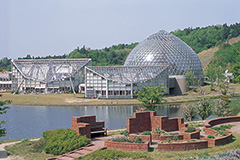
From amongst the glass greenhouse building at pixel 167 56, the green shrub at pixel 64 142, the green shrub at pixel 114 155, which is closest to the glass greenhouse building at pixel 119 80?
the glass greenhouse building at pixel 167 56

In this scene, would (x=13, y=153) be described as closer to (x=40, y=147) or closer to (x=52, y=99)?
(x=40, y=147)

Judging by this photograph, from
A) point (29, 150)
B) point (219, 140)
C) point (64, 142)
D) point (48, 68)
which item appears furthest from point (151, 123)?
point (48, 68)

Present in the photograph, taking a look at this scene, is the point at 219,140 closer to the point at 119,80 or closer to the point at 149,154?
the point at 149,154

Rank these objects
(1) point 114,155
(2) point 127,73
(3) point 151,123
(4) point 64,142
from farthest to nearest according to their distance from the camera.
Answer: (2) point 127,73
(3) point 151,123
(4) point 64,142
(1) point 114,155

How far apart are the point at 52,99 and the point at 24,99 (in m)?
6.82

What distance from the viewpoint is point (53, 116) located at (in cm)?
6372

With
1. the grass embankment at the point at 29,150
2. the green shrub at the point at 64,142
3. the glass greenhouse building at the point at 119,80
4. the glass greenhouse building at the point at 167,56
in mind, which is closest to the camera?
the green shrub at the point at 64,142

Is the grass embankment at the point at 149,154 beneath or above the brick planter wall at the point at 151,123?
beneath

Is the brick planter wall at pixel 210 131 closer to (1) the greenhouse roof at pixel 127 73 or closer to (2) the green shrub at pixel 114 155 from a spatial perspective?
(2) the green shrub at pixel 114 155

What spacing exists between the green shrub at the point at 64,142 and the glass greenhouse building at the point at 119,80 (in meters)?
59.0

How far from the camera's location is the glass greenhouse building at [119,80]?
9031 centimetres

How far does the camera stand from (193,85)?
103688 millimetres

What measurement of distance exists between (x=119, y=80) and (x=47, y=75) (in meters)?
28.1

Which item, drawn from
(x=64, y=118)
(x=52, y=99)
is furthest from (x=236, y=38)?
(x=64, y=118)
